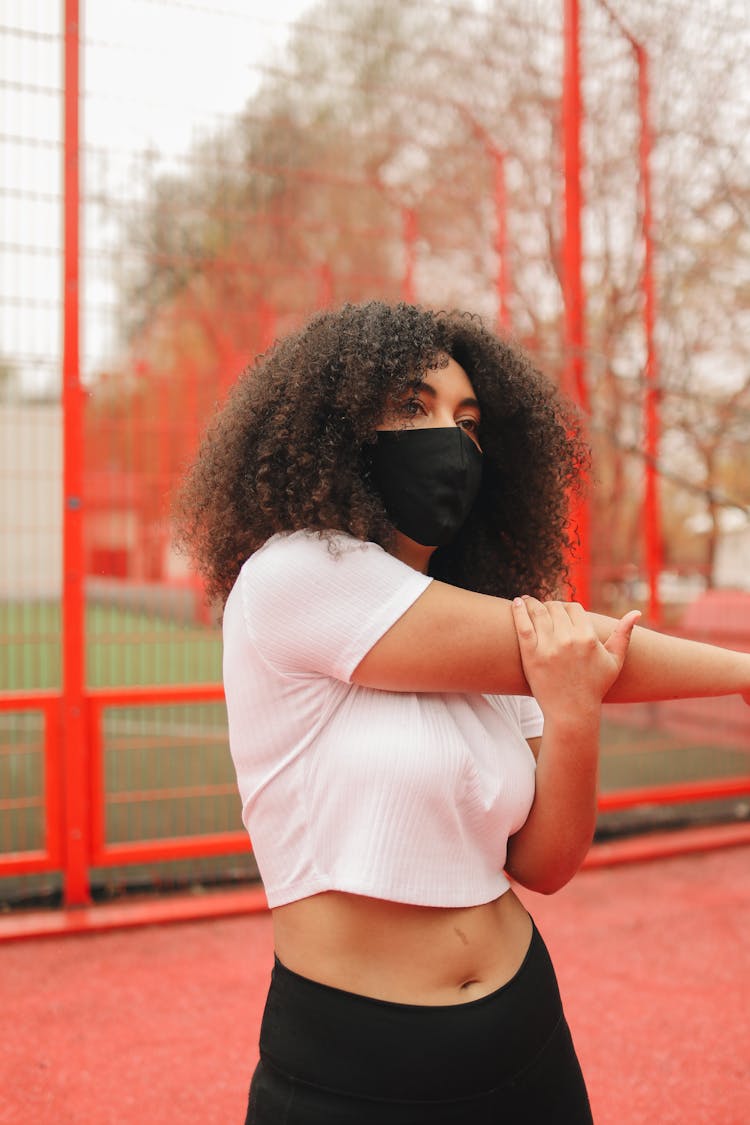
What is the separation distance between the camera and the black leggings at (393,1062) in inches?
39.8

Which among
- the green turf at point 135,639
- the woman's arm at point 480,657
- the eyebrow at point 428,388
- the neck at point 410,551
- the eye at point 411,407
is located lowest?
the green turf at point 135,639

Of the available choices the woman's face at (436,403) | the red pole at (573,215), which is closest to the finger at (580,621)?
the woman's face at (436,403)

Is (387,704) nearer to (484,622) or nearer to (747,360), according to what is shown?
(484,622)

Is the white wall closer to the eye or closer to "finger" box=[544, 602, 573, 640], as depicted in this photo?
the eye

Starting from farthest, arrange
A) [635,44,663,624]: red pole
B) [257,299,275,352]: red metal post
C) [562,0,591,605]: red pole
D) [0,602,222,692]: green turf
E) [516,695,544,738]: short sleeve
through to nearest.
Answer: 1. [257,299,275,352]: red metal post
2. [635,44,663,624]: red pole
3. [562,0,591,605]: red pole
4. [0,602,222,692]: green turf
5. [516,695,544,738]: short sleeve

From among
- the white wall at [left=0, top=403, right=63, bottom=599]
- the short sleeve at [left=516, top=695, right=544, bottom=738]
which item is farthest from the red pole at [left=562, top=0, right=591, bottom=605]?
the short sleeve at [left=516, top=695, right=544, bottom=738]

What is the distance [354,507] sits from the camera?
3.75 feet

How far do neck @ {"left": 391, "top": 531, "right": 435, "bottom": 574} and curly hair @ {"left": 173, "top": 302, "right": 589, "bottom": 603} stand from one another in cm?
5

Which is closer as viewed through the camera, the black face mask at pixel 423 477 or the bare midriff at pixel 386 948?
the bare midriff at pixel 386 948

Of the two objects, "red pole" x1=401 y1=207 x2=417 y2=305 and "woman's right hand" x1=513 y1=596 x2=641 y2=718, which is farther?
"red pole" x1=401 y1=207 x2=417 y2=305

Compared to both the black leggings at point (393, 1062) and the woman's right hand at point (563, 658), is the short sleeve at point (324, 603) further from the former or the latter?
the black leggings at point (393, 1062)

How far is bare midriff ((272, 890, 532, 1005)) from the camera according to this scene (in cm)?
104

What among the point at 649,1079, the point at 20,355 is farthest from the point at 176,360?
the point at 649,1079

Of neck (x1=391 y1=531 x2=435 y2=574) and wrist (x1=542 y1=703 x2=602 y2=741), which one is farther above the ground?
neck (x1=391 y1=531 x2=435 y2=574)
